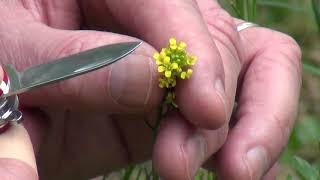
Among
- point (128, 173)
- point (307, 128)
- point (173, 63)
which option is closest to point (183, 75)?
point (173, 63)

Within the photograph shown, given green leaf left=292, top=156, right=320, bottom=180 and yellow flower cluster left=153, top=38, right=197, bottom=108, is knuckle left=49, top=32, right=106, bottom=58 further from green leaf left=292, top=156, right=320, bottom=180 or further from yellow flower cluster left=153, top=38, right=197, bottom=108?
green leaf left=292, top=156, right=320, bottom=180

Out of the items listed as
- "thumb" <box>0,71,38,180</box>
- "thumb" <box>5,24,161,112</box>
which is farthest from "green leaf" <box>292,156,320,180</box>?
"thumb" <box>0,71,38,180</box>

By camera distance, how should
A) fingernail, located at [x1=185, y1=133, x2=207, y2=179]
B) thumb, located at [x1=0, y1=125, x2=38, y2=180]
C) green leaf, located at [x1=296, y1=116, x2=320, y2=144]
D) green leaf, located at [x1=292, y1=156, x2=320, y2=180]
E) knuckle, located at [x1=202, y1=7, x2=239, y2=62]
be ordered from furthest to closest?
green leaf, located at [x1=296, y1=116, x2=320, y2=144] < green leaf, located at [x1=292, y1=156, x2=320, y2=180] < knuckle, located at [x1=202, y1=7, x2=239, y2=62] < fingernail, located at [x1=185, y1=133, x2=207, y2=179] < thumb, located at [x1=0, y1=125, x2=38, y2=180]

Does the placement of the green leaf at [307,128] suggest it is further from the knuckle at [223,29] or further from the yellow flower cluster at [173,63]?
the yellow flower cluster at [173,63]

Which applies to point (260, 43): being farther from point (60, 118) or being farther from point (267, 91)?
point (60, 118)

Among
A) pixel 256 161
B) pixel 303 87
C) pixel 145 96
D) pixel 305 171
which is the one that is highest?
pixel 145 96

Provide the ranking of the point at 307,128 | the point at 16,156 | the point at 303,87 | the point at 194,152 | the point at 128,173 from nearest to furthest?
the point at 16,156, the point at 194,152, the point at 128,173, the point at 307,128, the point at 303,87

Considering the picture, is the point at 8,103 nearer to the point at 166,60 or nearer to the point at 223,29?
the point at 166,60
